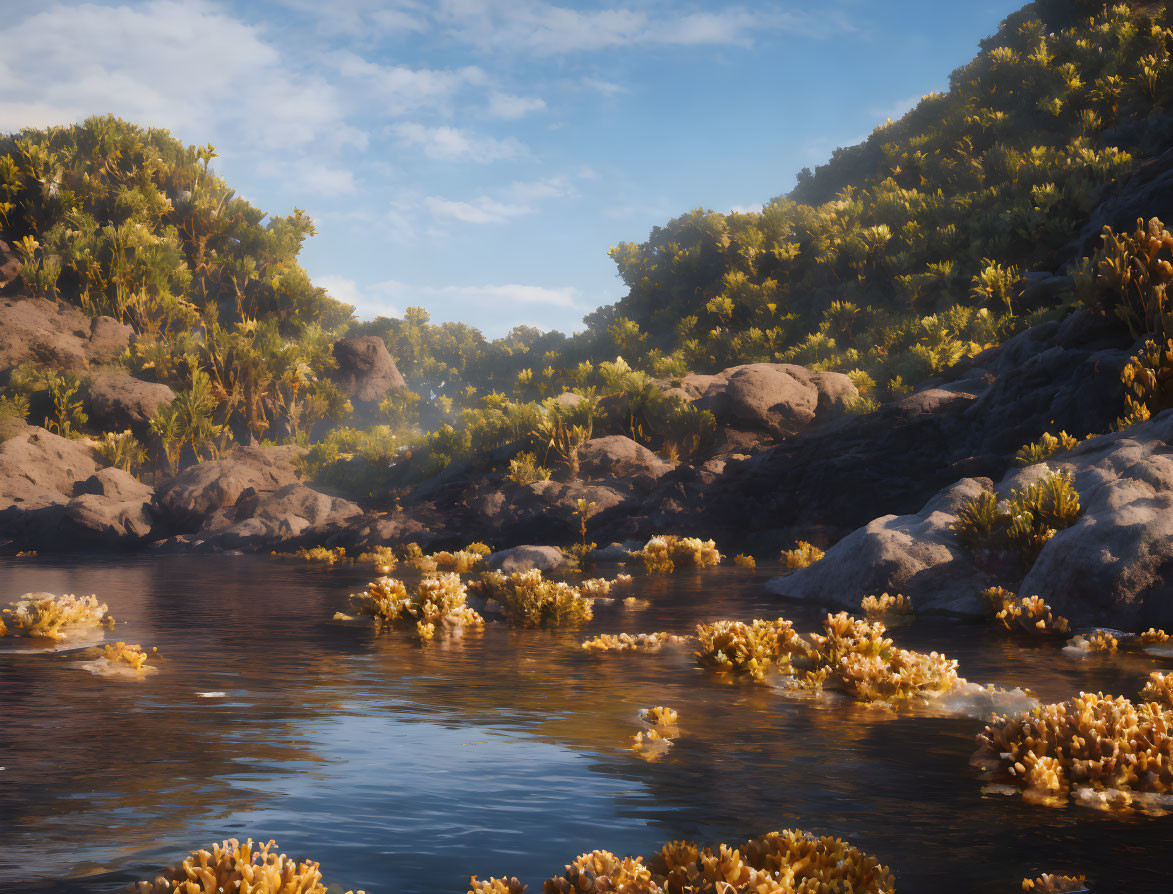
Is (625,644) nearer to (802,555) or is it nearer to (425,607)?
(425,607)

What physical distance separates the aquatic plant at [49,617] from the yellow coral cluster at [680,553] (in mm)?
11522

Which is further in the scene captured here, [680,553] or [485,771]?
[680,553]

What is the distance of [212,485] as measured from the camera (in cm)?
3153

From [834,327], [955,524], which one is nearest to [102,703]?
[955,524]

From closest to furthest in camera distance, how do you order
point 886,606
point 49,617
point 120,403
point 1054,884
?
point 1054,884, point 49,617, point 886,606, point 120,403

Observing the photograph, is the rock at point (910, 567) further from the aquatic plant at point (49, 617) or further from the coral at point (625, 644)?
the aquatic plant at point (49, 617)

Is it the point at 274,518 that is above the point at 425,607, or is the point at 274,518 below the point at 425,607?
below

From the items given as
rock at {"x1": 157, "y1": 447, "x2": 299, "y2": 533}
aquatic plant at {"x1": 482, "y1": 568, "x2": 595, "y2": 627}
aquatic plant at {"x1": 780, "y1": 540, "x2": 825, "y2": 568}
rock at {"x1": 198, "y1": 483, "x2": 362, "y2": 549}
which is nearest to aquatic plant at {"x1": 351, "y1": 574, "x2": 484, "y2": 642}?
aquatic plant at {"x1": 482, "y1": 568, "x2": 595, "y2": 627}

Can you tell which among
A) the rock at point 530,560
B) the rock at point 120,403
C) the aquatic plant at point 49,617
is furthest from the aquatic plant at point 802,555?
the rock at point 120,403

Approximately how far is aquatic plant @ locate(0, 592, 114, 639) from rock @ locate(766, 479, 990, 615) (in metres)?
9.77

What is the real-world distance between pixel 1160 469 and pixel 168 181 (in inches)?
2106

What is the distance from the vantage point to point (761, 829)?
3729 millimetres

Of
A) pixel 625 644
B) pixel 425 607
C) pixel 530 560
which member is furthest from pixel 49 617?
pixel 530 560

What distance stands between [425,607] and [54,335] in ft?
127
